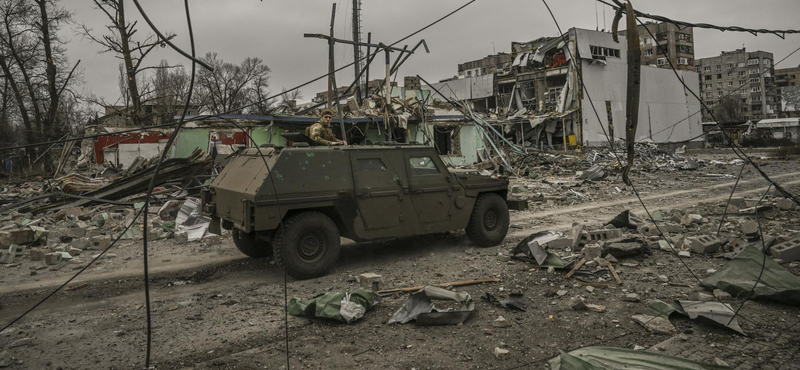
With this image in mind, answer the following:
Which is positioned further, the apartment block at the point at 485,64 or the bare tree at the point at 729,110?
the apartment block at the point at 485,64

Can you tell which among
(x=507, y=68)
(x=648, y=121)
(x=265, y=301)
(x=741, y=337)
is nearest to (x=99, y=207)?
(x=265, y=301)

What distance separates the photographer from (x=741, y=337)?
4.18m

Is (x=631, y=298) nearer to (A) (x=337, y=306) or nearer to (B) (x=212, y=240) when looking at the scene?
(A) (x=337, y=306)

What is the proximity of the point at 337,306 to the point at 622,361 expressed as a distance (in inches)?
94.5

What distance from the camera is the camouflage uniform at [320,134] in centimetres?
771

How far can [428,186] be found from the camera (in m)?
7.09

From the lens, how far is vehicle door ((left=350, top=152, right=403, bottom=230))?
6.55m

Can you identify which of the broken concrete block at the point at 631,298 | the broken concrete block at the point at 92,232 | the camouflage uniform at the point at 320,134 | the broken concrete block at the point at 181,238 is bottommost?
the broken concrete block at the point at 631,298

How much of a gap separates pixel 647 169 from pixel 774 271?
17.1m

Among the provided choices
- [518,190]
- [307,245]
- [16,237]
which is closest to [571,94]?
[518,190]

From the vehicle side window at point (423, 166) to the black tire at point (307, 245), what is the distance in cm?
Result: 147

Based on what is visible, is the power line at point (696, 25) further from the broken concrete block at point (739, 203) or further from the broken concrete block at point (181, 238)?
the broken concrete block at point (181, 238)

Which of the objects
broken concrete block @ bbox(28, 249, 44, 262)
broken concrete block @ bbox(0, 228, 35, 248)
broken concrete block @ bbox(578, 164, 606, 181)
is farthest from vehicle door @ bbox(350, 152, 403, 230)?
broken concrete block @ bbox(578, 164, 606, 181)

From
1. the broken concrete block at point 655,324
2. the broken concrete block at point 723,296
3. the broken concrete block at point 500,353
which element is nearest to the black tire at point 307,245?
the broken concrete block at point 500,353
